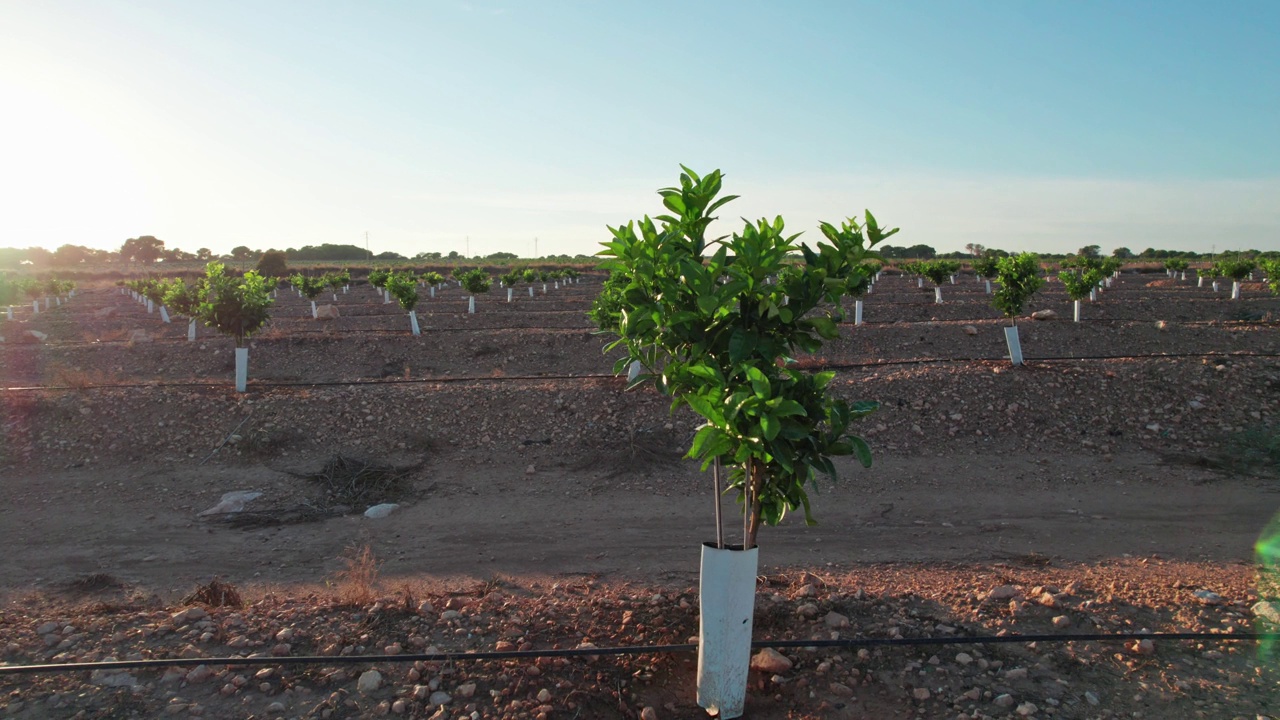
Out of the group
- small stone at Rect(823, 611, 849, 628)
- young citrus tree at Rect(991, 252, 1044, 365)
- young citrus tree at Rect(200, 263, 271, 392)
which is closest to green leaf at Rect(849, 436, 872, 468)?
small stone at Rect(823, 611, 849, 628)

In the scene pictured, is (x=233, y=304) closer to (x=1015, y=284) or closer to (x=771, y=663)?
(x=771, y=663)

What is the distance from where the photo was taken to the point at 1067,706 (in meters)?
3.93

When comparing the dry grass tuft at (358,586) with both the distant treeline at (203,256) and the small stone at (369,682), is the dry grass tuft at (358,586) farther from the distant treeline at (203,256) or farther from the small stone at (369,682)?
the distant treeline at (203,256)

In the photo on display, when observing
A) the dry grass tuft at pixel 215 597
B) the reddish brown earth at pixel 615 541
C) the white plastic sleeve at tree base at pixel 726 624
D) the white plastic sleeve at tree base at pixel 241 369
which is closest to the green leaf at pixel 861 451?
the white plastic sleeve at tree base at pixel 726 624

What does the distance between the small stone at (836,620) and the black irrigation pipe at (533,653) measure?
0.42 metres

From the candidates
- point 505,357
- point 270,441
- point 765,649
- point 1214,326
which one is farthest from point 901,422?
point 1214,326

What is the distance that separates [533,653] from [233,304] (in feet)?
42.0

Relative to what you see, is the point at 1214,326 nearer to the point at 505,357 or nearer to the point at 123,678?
the point at 505,357

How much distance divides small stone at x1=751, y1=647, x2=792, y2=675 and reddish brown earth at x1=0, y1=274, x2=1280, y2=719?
8 centimetres

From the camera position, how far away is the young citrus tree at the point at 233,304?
47.2 feet

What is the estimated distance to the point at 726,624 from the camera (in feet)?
12.3

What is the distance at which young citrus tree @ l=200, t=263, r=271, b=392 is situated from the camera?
14.4m

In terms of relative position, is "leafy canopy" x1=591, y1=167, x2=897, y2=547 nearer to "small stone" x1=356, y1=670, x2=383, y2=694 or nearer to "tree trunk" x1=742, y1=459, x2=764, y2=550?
"tree trunk" x1=742, y1=459, x2=764, y2=550

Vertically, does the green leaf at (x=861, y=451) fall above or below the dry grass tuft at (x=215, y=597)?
above
